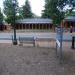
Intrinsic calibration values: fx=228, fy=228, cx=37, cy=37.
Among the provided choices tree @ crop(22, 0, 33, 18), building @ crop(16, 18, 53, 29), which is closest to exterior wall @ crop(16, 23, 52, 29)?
building @ crop(16, 18, 53, 29)

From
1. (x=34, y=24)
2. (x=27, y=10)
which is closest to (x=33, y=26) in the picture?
(x=34, y=24)

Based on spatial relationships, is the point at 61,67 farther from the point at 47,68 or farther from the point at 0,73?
the point at 0,73

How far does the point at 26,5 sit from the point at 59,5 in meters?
39.9

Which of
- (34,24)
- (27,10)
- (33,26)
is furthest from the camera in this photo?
(27,10)

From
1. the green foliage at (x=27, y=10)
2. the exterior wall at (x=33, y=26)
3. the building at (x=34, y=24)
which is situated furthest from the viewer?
the green foliage at (x=27, y=10)

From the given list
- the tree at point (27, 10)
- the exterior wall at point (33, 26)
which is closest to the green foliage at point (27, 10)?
the tree at point (27, 10)

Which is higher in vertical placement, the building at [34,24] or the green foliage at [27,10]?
the green foliage at [27,10]

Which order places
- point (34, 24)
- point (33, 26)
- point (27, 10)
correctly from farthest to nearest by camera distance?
point (27, 10)
point (33, 26)
point (34, 24)

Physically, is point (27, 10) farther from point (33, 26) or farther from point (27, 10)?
point (33, 26)

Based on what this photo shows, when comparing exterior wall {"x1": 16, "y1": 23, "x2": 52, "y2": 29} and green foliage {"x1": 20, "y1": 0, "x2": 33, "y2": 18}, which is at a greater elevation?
green foliage {"x1": 20, "y1": 0, "x2": 33, "y2": 18}

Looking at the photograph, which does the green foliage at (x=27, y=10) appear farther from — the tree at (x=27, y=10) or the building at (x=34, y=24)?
the building at (x=34, y=24)

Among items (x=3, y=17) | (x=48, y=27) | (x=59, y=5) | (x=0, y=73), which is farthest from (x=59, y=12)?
(x=0, y=73)

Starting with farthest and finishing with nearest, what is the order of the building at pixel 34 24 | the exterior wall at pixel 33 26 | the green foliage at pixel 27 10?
the green foliage at pixel 27 10 → the exterior wall at pixel 33 26 → the building at pixel 34 24

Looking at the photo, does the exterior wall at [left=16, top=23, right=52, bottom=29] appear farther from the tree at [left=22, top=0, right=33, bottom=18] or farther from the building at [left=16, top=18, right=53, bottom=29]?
the tree at [left=22, top=0, right=33, bottom=18]
